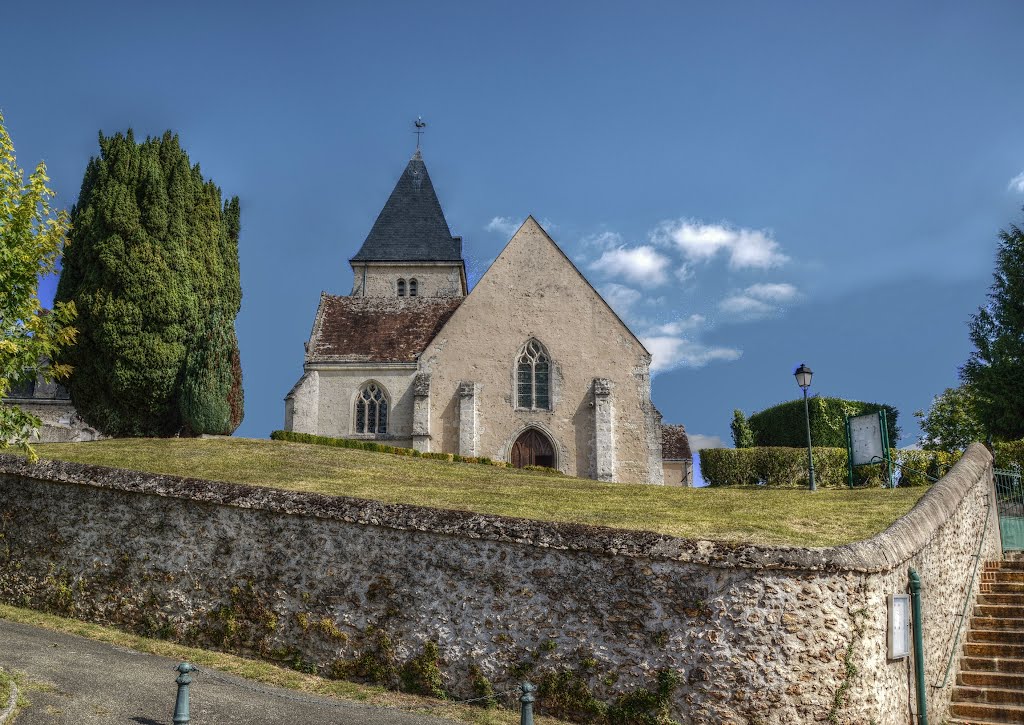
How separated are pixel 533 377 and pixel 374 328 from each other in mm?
7161

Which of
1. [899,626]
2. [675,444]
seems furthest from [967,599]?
[675,444]

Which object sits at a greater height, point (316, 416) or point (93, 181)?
point (93, 181)

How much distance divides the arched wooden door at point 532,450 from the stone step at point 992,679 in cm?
1895

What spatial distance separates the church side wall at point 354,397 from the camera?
30.2 metres

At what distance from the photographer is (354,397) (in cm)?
3053

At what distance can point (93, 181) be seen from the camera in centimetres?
2428

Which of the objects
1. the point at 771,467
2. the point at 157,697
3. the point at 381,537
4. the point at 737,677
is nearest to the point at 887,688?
the point at 737,677

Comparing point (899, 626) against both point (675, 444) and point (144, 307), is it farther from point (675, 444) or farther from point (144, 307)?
point (675, 444)

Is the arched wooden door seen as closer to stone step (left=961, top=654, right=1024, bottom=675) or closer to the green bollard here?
stone step (left=961, top=654, right=1024, bottom=675)

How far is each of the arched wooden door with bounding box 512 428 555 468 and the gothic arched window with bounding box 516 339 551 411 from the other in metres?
1.09

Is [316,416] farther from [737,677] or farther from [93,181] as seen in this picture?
[737,677]

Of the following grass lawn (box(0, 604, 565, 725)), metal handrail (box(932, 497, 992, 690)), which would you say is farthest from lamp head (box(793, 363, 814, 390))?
grass lawn (box(0, 604, 565, 725))

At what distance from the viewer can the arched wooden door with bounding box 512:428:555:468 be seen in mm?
29516

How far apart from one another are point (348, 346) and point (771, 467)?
1763 cm
